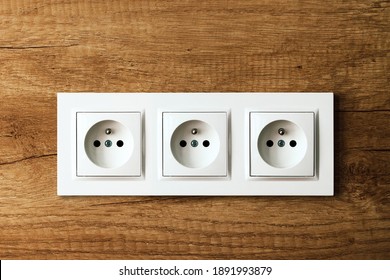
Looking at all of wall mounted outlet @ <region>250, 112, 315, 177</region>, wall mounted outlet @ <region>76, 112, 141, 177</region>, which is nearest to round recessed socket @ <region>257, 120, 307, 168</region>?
wall mounted outlet @ <region>250, 112, 315, 177</region>

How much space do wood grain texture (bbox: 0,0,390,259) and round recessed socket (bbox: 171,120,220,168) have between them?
0.14 feet

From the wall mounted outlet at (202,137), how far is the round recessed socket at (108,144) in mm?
44

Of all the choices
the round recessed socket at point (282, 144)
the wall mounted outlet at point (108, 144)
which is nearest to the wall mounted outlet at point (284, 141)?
the round recessed socket at point (282, 144)

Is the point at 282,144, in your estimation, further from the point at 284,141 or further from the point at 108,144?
the point at 108,144

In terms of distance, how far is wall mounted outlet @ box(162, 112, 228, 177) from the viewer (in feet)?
2.25

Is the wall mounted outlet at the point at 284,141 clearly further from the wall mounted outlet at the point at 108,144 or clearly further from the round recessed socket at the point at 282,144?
the wall mounted outlet at the point at 108,144

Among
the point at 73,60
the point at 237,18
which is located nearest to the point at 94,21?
the point at 73,60

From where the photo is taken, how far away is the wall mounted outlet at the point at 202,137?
687mm

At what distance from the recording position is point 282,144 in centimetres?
69

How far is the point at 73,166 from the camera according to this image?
2.28 ft

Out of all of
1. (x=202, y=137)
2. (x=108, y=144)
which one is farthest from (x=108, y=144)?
(x=202, y=137)

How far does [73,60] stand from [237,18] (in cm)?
19

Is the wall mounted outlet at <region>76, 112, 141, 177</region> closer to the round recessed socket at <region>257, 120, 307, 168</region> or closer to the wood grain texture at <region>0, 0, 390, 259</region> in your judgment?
the wood grain texture at <region>0, 0, 390, 259</region>

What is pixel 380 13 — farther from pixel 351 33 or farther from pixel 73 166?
pixel 73 166
